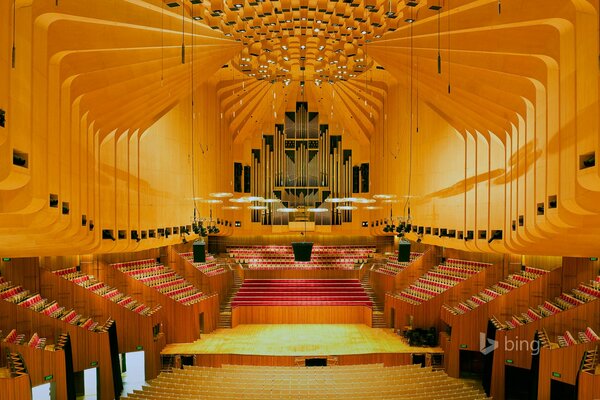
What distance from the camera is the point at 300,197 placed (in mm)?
16062

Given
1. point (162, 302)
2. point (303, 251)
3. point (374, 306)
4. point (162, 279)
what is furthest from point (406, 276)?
A: point (162, 302)

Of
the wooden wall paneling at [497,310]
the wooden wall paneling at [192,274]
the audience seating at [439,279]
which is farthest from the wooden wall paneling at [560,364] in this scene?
the wooden wall paneling at [192,274]

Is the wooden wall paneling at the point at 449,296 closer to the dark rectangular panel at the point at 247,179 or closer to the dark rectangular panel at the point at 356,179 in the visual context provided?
the dark rectangular panel at the point at 356,179

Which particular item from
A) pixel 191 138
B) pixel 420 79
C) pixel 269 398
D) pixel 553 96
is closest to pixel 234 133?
pixel 191 138

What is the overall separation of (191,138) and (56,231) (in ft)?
21.0

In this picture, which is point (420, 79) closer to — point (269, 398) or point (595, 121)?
point (595, 121)

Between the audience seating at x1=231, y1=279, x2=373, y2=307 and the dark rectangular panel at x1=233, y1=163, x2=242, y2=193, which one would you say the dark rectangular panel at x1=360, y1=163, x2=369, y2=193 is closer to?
the audience seating at x1=231, y1=279, x2=373, y2=307

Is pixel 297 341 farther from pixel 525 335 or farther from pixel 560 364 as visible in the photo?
pixel 560 364

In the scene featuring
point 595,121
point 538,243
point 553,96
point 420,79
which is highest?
point 420,79

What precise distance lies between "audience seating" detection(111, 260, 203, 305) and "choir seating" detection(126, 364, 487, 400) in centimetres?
329

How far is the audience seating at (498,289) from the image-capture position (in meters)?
10.5

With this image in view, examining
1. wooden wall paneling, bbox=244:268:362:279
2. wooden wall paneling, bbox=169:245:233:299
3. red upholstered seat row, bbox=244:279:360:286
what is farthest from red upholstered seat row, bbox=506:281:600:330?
wooden wall paneling, bbox=169:245:233:299

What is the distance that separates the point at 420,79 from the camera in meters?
8.31

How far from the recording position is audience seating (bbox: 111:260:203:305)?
12.0m
